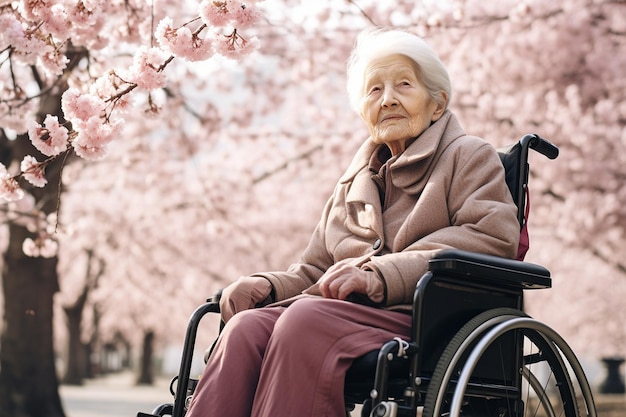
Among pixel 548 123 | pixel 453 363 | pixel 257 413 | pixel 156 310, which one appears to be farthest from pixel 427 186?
pixel 156 310

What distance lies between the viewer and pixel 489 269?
2414mm

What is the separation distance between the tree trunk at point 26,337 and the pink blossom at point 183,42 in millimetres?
4976

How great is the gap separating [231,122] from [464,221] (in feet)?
28.4

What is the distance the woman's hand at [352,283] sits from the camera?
246 cm

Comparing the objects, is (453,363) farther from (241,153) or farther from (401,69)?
(241,153)

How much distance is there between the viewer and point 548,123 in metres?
9.45

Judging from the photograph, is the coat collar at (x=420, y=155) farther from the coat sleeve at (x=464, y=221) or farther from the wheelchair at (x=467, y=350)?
the wheelchair at (x=467, y=350)

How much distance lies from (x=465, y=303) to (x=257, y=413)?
0.65 meters

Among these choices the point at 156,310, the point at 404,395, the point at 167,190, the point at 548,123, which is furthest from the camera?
the point at 156,310

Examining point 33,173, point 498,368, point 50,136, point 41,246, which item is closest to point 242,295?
point 498,368

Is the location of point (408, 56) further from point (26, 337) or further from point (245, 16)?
point (26, 337)

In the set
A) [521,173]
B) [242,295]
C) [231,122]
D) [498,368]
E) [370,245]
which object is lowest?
[498,368]

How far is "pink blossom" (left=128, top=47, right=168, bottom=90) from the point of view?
9.71ft

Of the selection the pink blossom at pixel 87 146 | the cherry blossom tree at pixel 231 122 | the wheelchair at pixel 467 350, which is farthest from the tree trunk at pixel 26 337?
the wheelchair at pixel 467 350
